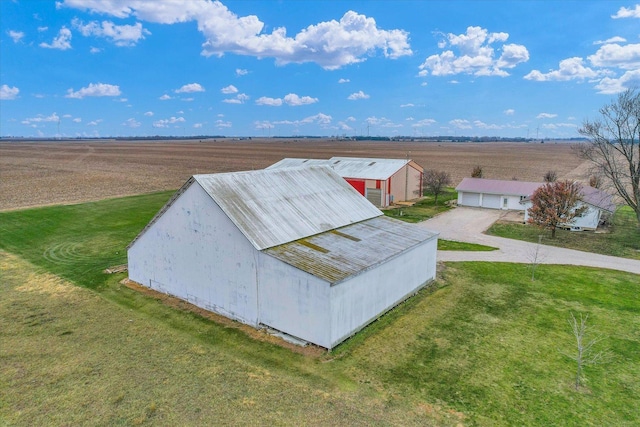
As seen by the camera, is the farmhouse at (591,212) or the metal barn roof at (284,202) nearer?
the metal barn roof at (284,202)

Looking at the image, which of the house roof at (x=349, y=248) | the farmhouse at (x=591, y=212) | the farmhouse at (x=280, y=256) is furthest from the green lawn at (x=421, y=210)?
the farmhouse at (x=280, y=256)

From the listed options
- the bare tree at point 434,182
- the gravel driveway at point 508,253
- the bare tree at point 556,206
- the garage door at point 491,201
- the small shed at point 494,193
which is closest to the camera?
the gravel driveway at point 508,253

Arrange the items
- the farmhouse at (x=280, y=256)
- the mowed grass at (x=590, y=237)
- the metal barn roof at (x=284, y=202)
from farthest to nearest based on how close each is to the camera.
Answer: the mowed grass at (x=590, y=237)
the metal barn roof at (x=284, y=202)
the farmhouse at (x=280, y=256)

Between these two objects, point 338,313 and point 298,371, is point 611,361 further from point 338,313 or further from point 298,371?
point 298,371

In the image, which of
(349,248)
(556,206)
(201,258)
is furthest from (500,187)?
(201,258)

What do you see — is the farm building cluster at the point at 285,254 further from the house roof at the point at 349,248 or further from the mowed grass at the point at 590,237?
the mowed grass at the point at 590,237

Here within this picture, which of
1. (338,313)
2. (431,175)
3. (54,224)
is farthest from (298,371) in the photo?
(431,175)
